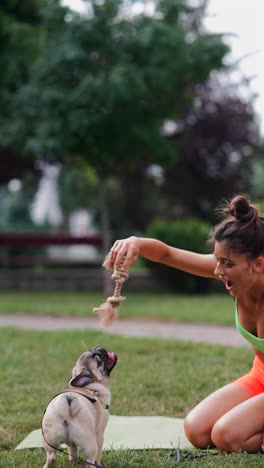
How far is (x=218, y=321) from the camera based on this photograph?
10008 millimetres

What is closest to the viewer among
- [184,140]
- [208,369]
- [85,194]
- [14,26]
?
[208,369]

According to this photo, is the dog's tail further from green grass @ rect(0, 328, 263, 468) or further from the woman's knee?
the woman's knee

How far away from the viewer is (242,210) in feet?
12.2

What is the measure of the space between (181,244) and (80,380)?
11690 mm

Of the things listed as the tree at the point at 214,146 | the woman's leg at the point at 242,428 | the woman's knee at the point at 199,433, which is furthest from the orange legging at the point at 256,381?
the tree at the point at 214,146

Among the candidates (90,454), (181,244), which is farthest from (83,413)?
(181,244)

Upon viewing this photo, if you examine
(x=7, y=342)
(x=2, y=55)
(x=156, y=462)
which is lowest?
(x=7, y=342)

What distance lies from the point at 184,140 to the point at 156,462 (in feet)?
56.9

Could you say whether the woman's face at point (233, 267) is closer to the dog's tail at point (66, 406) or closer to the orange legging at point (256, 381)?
the orange legging at point (256, 381)

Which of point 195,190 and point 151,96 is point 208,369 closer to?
point 151,96

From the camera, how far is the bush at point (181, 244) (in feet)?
49.4

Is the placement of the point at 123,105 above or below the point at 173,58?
below

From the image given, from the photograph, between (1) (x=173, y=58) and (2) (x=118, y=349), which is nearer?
(2) (x=118, y=349)

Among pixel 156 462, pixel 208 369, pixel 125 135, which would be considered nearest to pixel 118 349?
pixel 208 369
